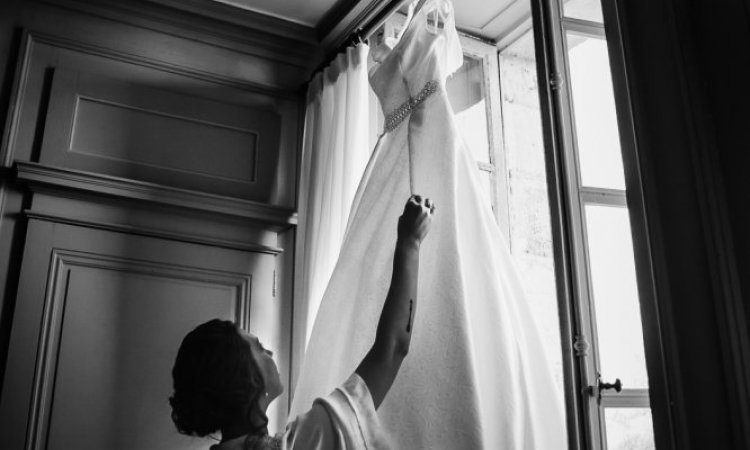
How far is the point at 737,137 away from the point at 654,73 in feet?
0.71

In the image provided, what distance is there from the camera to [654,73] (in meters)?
1.45

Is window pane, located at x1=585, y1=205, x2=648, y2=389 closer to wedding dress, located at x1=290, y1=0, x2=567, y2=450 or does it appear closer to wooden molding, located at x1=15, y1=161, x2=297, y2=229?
wedding dress, located at x1=290, y1=0, x2=567, y2=450

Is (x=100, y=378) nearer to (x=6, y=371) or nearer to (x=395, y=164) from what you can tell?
(x=6, y=371)

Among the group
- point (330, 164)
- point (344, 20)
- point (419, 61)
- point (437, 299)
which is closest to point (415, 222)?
point (437, 299)

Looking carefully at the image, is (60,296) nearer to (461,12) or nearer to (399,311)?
(399,311)

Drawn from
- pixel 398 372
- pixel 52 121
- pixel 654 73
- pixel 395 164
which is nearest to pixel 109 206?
pixel 52 121

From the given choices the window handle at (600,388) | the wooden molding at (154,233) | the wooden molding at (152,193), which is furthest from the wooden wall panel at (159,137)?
the window handle at (600,388)

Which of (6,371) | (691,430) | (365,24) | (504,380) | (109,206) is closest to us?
(691,430)

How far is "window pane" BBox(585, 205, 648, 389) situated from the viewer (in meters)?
1.56

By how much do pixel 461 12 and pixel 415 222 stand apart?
1670mm

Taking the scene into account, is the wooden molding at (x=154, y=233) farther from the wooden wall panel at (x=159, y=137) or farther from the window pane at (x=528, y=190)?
the window pane at (x=528, y=190)

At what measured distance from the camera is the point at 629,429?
153 cm

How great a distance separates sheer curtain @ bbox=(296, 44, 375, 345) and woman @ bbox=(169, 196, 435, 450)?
32.0 inches

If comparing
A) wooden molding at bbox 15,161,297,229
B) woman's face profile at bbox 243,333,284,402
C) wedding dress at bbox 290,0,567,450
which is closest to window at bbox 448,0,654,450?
wedding dress at bbox 290,0,567,450
